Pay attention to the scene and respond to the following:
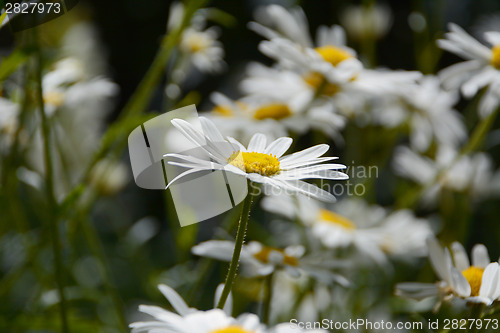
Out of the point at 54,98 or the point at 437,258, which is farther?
the point at 54,98

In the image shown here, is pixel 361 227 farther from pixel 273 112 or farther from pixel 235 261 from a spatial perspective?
pixel 235 261

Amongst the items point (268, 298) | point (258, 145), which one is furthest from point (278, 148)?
point (268, 298)

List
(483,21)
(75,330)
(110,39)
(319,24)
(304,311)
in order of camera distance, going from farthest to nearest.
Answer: (110,39) → (319,24) → (483,21) → (304,311) → (75,330)

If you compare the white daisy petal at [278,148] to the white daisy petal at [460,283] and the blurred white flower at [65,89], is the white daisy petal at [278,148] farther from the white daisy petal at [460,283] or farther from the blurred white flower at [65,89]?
the blurred white flower at [65,89]

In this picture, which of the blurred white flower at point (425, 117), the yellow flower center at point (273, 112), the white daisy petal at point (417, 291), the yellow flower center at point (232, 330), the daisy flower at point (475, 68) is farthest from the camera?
the blurred white flower at point (425, 117)

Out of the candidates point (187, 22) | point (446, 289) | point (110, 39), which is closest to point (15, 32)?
point (187, 22)

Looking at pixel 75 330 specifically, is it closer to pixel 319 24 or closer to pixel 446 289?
pixel 446 289

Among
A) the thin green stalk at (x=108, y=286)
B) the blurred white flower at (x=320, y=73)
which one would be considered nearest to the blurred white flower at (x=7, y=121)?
the thin green stalk at (x=108, y=286)
